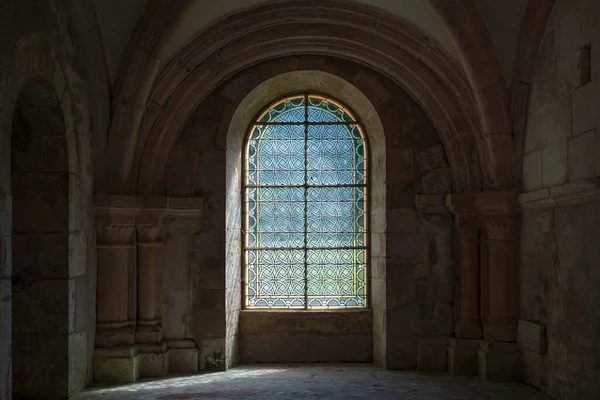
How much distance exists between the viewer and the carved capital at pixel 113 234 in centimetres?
666

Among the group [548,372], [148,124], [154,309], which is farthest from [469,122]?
[154,309]

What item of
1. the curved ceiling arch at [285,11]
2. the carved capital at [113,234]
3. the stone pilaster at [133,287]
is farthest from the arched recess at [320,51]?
the carved capital at [113,234]

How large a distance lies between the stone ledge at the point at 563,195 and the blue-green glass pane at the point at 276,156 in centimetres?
237

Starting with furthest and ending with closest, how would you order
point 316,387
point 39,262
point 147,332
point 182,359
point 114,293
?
point 182,359, point 147,332, point 114,293, point 316,387, point 39,262

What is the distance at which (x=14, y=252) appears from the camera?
5758 millimetres

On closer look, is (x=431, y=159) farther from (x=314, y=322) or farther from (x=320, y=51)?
(x=314, y=322)

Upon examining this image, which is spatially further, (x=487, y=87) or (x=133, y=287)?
(x=133, y=287)

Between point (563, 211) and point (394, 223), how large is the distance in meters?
1.95

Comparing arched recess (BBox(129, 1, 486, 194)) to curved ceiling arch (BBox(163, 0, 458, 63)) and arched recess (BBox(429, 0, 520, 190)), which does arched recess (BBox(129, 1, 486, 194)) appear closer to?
curved ceiling arch (BBox(163, 0, 458, 63))

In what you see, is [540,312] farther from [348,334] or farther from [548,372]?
[348,334]

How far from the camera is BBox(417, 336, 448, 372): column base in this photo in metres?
7.03

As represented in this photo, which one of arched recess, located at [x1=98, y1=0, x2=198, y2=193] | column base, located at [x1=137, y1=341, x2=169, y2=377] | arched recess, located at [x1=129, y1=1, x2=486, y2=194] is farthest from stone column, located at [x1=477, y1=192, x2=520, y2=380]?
arched recess, located at [x1=98, y1=0, x2=198, y2=193]

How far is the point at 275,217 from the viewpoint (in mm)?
7809

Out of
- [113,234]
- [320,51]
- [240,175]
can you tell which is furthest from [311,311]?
[320,51]
